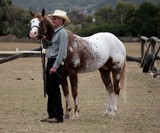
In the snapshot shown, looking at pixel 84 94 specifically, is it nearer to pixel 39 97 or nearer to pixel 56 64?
pixel 39 97

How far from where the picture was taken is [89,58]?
1072 cm

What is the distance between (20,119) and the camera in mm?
10398

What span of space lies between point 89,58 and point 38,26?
1290 mm

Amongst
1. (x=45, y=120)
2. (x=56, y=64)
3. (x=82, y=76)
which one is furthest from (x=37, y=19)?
(x=82, y=76)

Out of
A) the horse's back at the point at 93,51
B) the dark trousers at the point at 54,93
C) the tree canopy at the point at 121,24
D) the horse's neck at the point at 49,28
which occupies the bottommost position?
the tree canopy at the point at 121,24

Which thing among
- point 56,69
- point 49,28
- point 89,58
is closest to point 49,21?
point 49,28

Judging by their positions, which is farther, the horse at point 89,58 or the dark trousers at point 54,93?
the horse at point 89,58

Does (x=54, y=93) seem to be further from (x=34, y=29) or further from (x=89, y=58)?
(x=34, y=29)

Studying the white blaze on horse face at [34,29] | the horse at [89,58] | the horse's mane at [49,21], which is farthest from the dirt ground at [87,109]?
the horse's mane at [49,21]

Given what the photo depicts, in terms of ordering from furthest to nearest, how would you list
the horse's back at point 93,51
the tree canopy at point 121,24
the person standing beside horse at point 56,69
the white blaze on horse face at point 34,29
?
the tree canopy at point 121,24, the horse's back at point 93,51, the person standing beside horse at point 56,69, the white blaze on horse face at point 34,29

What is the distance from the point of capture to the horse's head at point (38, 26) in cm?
997

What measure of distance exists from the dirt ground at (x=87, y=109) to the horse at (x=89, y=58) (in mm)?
479

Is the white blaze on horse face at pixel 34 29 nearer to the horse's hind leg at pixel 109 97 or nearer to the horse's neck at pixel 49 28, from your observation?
the horse's neck at pixel 49 28

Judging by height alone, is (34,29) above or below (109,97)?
above
